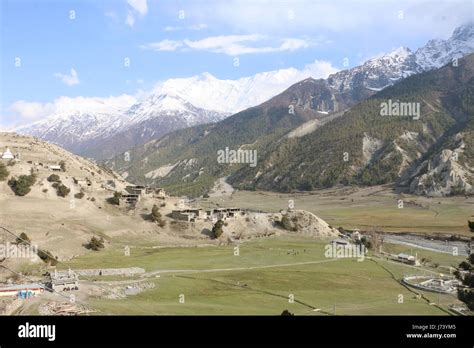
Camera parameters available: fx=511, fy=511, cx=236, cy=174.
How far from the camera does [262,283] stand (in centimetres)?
6412

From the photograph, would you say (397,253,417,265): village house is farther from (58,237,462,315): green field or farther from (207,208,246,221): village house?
(207,208,246,221): village house

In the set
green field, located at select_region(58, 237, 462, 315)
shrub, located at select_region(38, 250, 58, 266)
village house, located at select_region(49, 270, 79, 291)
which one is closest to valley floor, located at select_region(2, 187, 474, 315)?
green field, located at select_region(58, 237, 462, 315)

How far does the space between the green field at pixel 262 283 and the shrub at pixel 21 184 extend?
30.1m

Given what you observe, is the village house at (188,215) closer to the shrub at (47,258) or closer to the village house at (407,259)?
the shrub at (47,258)

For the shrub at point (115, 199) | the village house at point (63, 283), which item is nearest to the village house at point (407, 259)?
the village house at point (63, 283)

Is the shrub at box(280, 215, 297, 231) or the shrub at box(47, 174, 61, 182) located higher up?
the shrub at box(47, 174, 61, 182)

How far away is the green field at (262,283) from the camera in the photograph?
48.2 metres

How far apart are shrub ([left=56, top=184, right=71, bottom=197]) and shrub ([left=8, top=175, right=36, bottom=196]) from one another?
5.33m

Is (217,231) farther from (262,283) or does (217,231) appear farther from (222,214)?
(262,283)

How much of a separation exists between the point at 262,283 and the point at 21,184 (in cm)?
6399

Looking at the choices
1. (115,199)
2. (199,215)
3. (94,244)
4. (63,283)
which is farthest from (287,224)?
(63,283)

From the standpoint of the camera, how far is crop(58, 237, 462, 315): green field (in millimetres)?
48197
